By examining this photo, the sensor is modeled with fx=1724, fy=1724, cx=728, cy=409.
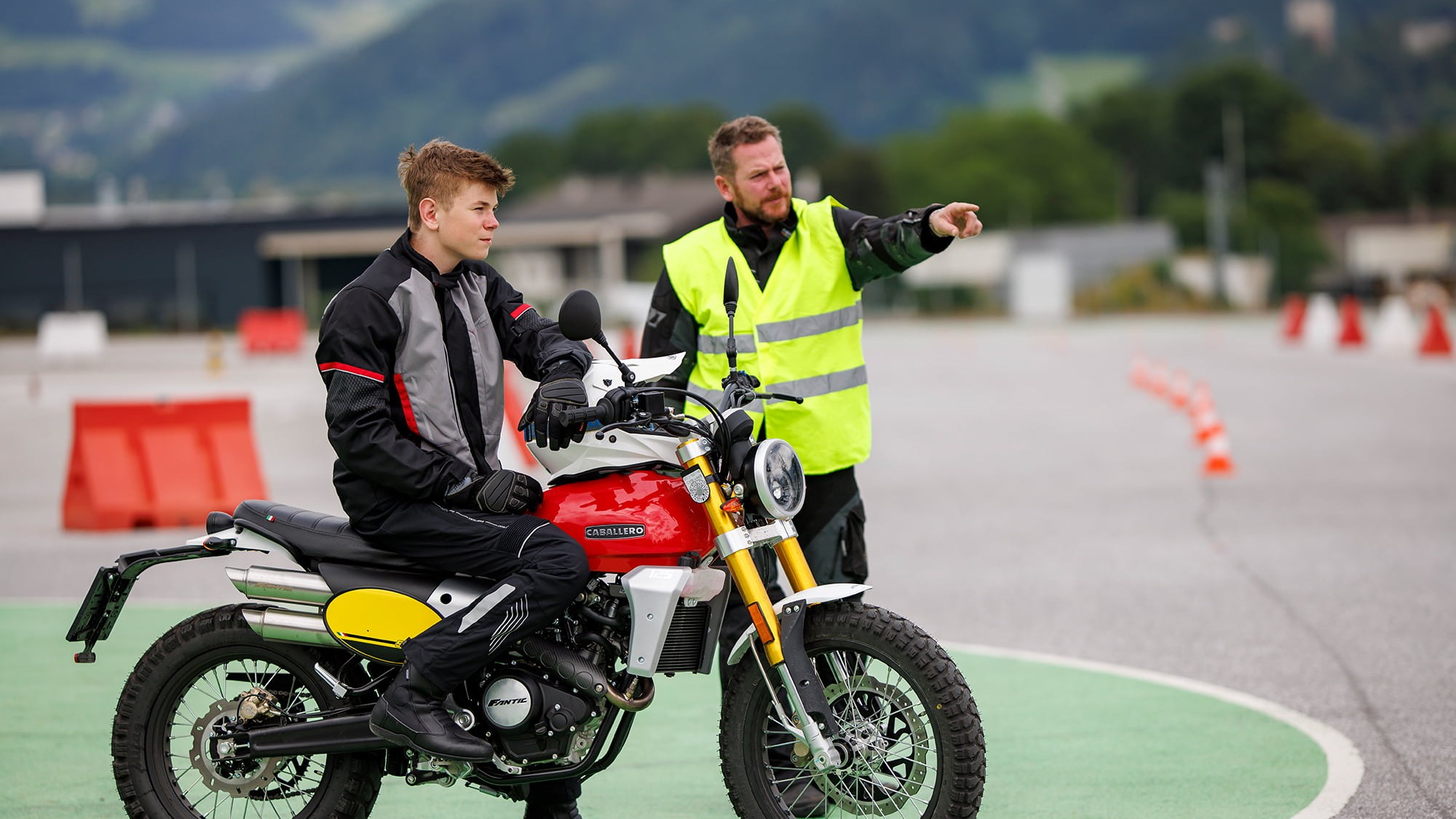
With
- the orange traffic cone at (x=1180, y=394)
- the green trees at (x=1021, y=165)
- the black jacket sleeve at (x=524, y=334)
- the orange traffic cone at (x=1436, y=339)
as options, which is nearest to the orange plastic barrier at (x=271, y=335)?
the orange traffic cone at (x=1436, y=339)

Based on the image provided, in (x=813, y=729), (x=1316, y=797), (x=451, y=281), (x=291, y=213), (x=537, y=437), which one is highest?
(x=291, y=213)

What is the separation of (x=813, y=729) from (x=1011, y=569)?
239 inches

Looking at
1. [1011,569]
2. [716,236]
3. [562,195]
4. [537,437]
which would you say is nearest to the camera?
[537,437]

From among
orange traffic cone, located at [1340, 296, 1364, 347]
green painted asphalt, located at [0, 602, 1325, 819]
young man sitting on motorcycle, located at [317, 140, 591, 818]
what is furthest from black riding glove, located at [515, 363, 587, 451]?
orange traffic cone, located at [1340, 296, 1364, 347]

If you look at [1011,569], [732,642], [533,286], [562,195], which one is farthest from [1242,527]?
[562,195]

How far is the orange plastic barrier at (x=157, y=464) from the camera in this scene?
1222 centimetres

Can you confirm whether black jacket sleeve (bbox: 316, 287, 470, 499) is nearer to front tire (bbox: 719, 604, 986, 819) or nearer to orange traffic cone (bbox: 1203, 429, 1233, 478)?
front tire (bbox: 719, 604, 986, 819)

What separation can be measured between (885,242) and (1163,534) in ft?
22.4

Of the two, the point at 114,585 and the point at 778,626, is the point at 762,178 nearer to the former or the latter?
the point at 778,626

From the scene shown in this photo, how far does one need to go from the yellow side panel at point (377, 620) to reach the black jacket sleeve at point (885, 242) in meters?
1.88

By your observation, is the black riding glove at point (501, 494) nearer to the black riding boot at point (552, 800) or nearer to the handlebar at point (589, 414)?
the handlebar at point (589, 414)

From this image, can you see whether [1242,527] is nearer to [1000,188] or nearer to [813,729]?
[813,729]

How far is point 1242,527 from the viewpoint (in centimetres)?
1188

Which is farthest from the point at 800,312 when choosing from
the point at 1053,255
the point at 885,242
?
the point at 1053,255
